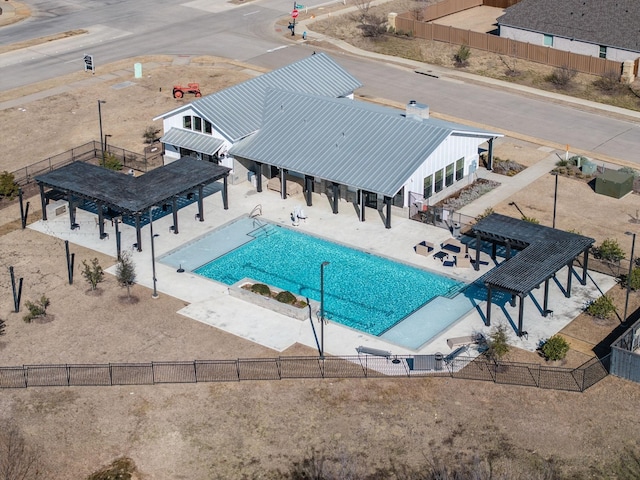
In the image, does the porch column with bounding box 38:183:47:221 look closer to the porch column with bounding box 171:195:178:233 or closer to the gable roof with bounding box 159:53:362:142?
the porch column with bounding box 171:195:178:233

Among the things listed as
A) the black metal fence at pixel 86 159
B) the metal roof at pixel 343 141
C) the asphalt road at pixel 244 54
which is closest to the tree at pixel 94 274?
the metal roof at pixel 343 141

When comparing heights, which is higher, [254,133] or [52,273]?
[254,133]

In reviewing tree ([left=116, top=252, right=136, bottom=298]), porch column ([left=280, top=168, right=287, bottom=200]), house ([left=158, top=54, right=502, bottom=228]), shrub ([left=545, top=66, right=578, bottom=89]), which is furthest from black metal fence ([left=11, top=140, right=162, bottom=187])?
shrub ([left=545, top=66, right=578, bottom=89])

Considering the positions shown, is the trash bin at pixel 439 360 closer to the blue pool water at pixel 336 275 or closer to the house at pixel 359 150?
the blue pool water at pixel 336 275

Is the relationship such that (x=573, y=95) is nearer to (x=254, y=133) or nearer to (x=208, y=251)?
(x=254, y=133)

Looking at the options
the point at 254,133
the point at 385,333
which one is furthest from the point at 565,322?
the point at 254,133
